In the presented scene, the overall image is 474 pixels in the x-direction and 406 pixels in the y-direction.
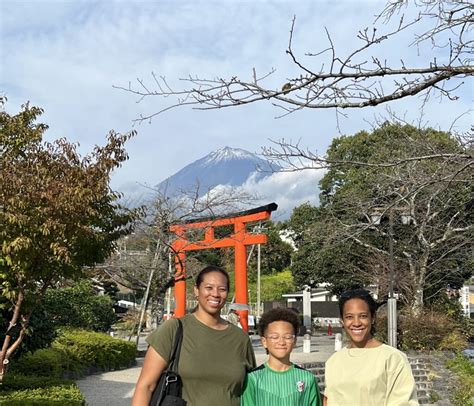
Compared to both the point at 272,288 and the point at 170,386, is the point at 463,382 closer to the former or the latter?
the point at 170,386

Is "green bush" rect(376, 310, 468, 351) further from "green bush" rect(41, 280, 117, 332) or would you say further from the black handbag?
the black handbag

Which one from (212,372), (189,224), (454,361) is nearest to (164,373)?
(212,372)

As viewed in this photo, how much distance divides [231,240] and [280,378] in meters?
17.8

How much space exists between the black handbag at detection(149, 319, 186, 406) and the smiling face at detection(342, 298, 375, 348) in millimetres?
833

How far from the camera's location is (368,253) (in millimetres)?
26203

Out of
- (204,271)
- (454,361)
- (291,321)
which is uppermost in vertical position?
Answer: (204,271)

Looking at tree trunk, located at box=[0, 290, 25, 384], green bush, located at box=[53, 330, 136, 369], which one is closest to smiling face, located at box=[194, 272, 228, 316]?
tree trunk, located at box=[0, 290, 25, 384]

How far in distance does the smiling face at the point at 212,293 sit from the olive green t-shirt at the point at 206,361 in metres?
0.09

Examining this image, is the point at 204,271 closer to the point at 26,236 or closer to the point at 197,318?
the point at 197,318

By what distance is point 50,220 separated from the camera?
7113mm

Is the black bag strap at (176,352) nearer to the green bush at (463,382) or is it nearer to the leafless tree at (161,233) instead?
the green bush at (463,382)

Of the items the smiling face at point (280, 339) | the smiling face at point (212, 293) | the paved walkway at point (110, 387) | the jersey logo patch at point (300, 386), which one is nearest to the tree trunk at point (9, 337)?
the paved walkway at point (110, 387)

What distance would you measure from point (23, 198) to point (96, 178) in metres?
1.00

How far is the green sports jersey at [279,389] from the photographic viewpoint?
10.4 ft
